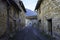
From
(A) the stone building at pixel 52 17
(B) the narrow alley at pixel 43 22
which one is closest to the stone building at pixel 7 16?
(B) the narrow alley at pixel 43 22

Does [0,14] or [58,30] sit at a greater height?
[0,14]

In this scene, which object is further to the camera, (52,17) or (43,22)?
(43,22)

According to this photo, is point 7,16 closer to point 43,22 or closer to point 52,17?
point 52,17

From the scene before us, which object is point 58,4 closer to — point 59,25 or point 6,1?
point 59,25

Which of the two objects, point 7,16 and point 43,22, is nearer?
point 7,16

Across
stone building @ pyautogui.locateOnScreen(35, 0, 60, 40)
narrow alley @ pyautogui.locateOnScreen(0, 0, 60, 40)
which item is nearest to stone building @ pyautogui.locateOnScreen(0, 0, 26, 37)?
narrow alley @ pyautogui.locateOnScreen(0, 0, 60, 40)

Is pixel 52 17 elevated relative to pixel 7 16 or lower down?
lower down

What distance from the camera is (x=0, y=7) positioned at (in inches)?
300

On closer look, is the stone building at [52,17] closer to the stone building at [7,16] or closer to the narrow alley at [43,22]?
the narrow alley at [43,22]

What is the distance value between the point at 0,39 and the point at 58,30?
139 inches

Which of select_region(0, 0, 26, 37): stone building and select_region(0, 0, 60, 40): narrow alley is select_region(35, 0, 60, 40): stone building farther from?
select_region(0, 0, 26, 37): stone building

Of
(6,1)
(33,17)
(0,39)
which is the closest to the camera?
(0,39)

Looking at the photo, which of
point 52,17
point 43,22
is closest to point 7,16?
point 52,17

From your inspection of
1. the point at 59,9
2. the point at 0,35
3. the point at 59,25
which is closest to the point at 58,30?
the point at 59,25
